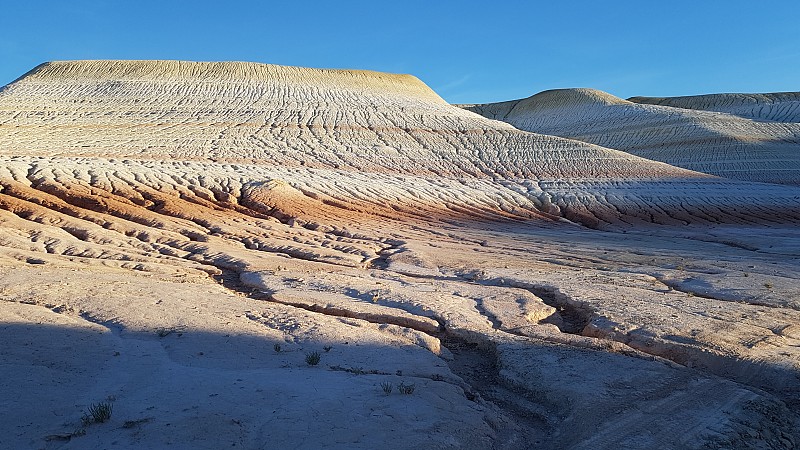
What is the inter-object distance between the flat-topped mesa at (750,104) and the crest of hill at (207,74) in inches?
1014

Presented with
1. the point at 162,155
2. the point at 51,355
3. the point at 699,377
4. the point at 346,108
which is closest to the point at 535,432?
the point at 699,377

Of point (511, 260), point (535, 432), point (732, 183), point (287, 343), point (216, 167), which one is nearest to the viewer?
point (535, 432)

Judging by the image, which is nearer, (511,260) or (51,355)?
(51,355)

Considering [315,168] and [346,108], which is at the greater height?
[346,108]

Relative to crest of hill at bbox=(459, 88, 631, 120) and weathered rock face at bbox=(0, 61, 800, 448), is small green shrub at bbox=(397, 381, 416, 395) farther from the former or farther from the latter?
crest of hill at bbox=(459, 88, 631, 120)

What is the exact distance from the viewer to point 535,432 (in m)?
4.36

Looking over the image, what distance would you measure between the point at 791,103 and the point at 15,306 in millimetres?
57487

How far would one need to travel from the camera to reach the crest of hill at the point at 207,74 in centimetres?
3775

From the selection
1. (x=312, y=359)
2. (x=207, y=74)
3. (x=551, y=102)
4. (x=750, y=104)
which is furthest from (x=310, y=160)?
(x=750, y=104)

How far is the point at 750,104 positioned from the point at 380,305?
56164 mm

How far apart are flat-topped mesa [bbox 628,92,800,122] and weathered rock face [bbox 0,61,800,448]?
1272 inches

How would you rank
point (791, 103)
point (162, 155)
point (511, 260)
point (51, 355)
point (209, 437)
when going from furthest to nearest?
point (791, 103), point (162, 155), point (511, 260), point (51, 355), point (209, 437)

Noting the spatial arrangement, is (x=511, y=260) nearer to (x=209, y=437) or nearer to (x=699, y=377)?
(x=699, y=377)

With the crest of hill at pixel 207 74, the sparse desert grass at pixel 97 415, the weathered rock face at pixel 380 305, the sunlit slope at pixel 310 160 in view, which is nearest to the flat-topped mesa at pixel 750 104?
the crest of hill at pixel 207 74
